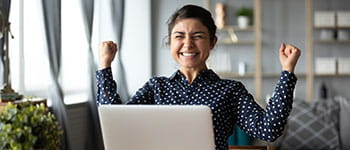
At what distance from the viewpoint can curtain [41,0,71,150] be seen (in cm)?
376

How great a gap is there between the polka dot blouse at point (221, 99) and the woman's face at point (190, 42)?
80 millimetres

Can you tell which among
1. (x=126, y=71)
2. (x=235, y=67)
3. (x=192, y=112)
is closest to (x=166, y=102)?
(x=192, y=112)

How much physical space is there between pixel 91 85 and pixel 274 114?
10.9 ft

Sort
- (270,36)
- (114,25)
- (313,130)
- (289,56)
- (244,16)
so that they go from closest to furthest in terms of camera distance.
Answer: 1. (289,56)
2. (313,130)
3. (114,25)
4. (244,16)
5. (270,36)

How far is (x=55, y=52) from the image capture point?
382 centimetres

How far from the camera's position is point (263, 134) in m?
1.52

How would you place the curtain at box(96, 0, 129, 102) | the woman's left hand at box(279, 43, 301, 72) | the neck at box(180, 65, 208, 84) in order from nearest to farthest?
the woman's left hand at box(279, 43, 301, 72) → the neck at box(180, 65, 208, 84) → the curtain at box(96, 0, 129, 102)

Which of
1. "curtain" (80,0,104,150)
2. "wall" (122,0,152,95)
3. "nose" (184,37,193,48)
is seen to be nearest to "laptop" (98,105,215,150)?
"nose" (184,37,193,48)

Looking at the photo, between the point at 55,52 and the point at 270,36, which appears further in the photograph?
the point at 270,36

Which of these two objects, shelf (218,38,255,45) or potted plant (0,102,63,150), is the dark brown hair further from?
shelf (218,38,255,45)

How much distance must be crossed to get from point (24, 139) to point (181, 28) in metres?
0.59

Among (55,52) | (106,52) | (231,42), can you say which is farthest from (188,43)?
(231,42)

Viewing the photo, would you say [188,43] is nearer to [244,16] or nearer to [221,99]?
[221,99]

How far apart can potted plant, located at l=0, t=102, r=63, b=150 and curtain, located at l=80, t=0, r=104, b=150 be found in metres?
3.15
